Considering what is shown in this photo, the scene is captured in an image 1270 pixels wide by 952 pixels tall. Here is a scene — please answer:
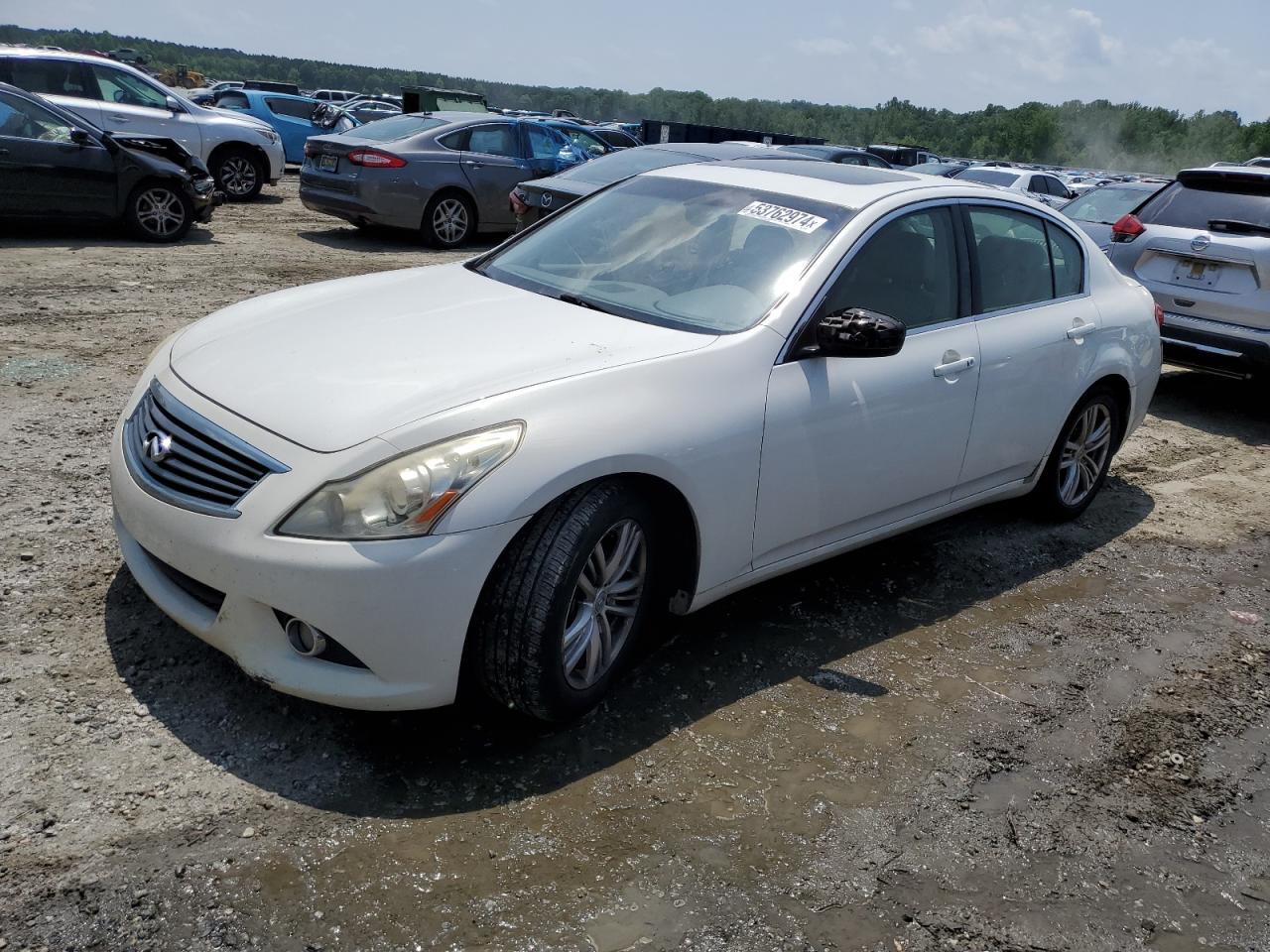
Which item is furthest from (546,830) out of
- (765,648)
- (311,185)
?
(311,185)

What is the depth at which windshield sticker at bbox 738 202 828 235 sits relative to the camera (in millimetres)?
4113

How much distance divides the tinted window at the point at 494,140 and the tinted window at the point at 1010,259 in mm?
8960

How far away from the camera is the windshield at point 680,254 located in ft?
12.7

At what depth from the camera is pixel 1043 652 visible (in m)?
4.31

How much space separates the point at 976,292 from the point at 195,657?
3282 mm

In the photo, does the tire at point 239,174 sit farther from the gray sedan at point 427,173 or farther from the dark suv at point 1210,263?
the dark suv at point 1210,263

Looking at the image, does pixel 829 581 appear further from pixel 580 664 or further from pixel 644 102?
pixel 644 102

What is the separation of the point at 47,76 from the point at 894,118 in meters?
98.1

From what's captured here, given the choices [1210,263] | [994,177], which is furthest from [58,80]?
[994,177]

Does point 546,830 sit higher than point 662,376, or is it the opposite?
point 662,376

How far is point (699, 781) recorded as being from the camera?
3.22 meters

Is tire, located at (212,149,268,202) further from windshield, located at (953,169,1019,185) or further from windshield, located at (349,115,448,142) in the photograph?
windshield, located at (953,169,1019,185)

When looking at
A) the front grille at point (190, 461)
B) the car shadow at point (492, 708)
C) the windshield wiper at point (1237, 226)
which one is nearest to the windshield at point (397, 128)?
the windshield wiper at point (1237, 226)

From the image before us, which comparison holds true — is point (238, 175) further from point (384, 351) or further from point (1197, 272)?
point (384, 351)
